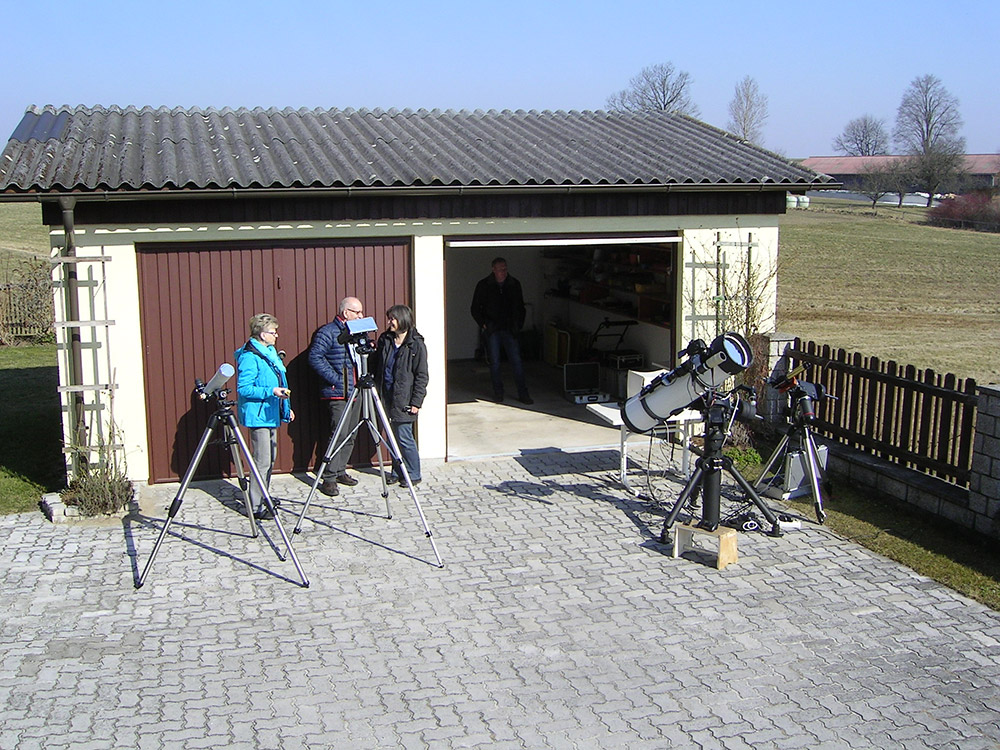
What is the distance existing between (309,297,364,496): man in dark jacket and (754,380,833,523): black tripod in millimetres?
3628

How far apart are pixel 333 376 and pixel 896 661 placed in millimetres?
4978

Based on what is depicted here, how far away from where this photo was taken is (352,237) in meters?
9.26

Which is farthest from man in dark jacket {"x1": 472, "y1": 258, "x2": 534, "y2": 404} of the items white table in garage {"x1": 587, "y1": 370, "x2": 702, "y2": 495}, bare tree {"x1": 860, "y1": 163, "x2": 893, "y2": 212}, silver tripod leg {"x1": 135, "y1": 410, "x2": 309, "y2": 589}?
bare tree {"x1": 860, "y1": 163, "x2": 893, "y2": 212}

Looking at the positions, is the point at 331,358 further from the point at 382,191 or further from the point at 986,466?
the point at 986,466

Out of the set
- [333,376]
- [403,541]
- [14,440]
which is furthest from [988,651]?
[14,440]

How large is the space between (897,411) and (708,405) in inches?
92.9

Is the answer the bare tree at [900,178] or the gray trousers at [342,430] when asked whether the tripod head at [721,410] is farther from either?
the bare tree at [900,178]

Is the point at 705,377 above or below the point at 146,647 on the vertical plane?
above

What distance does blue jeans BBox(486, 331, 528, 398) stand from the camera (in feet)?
40.7

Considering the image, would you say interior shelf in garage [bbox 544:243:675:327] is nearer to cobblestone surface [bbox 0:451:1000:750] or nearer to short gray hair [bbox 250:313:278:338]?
cobblestone surface [bbox 0:451:1000:750]

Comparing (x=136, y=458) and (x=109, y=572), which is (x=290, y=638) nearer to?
(x=109, y=572)

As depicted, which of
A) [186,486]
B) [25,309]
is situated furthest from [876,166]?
[186,486]

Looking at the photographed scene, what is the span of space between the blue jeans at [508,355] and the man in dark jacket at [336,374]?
3.74 meters

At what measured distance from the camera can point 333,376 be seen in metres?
8.62
